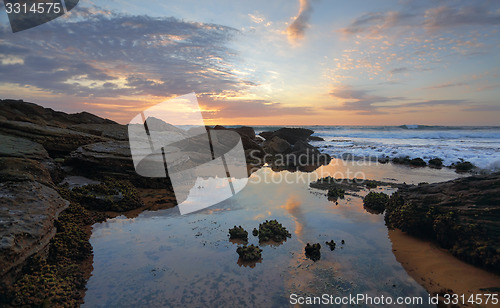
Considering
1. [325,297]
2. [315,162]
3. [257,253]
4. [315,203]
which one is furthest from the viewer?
[315,162]

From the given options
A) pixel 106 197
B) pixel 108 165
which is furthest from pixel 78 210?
pixel 108 165

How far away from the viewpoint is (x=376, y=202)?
948 cm

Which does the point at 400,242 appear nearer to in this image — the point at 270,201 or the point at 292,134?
the point at 270,201

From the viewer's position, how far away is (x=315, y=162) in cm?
2167

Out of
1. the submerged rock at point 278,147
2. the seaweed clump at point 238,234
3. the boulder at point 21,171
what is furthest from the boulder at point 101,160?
the submerged rock at point 278,147

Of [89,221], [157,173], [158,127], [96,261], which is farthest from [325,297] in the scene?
[158,127]

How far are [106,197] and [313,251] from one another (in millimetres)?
7830

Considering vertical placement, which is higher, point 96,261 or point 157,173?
point 157,173

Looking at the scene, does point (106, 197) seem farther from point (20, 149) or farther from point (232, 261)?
point (232, 261)

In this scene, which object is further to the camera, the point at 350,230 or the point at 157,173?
the point at 157,173

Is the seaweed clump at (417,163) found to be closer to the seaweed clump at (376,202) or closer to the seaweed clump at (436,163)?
the seaweed clump at (436,163)

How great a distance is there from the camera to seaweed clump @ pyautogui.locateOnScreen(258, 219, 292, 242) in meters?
6.86

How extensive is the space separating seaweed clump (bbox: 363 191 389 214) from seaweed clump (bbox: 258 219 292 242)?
4.28m

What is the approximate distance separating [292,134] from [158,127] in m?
22.0
